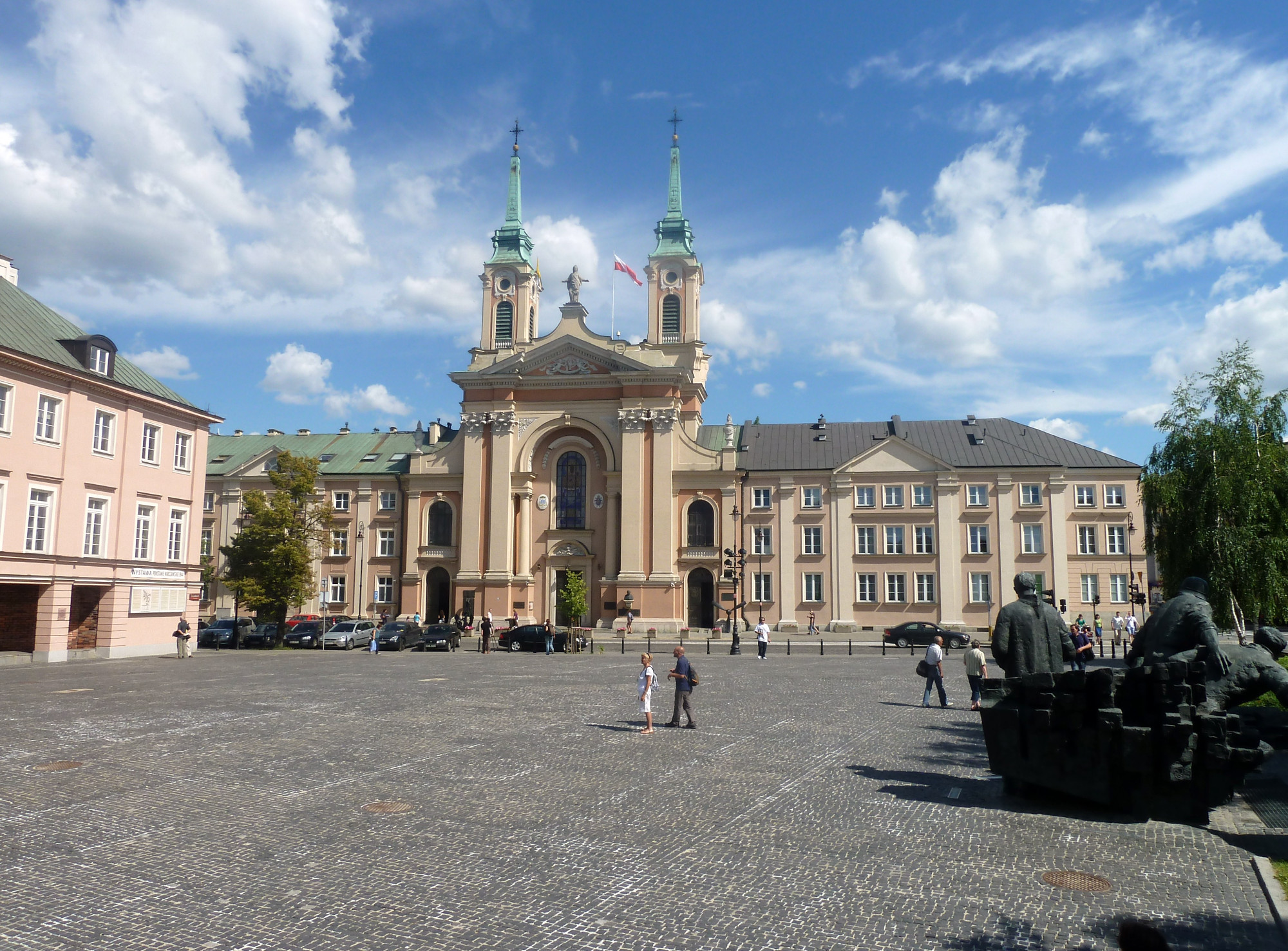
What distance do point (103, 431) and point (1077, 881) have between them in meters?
36.0

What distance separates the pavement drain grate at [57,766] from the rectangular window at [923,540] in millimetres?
49254

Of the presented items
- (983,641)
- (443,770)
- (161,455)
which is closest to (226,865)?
(443,770)

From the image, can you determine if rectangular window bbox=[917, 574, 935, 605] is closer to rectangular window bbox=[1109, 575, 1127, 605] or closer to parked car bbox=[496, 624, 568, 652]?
rectangular window bbox=[1109, 575, 1127, 605]

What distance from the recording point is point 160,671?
95.4 feet

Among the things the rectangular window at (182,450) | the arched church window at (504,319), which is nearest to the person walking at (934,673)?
the rectangular window at (182,450)

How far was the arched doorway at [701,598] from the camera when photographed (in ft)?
188

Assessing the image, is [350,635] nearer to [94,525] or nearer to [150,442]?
[150,442]

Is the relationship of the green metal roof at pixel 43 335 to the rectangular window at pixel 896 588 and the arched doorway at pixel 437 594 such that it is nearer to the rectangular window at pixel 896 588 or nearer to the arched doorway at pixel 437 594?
the arched doorway at pixel 437 594

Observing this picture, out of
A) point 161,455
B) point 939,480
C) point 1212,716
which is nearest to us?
point 1212,716

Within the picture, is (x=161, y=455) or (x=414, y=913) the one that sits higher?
(x=161, y=455)

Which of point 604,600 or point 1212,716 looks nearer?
point 1212,716

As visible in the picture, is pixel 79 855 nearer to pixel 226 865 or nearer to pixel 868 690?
pixel 226 865

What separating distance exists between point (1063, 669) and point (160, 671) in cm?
2694

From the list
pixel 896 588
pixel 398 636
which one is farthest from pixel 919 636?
pixel 398 636
